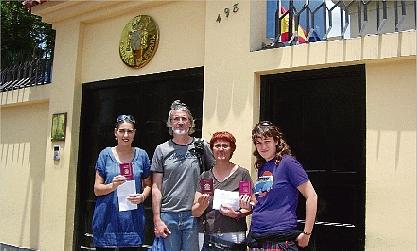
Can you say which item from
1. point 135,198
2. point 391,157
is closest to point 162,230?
point 135,198

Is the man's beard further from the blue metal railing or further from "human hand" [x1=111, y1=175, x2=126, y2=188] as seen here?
the blue metal railing

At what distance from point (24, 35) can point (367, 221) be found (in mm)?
12679

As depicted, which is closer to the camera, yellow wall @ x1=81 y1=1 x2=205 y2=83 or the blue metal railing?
yellow wall @ x1=81 y1=1 x2=205 y2=83

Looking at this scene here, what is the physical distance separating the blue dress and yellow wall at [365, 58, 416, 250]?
1.94 meters

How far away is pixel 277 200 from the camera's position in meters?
3.38

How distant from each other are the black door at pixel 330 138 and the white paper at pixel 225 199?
3.95 ft

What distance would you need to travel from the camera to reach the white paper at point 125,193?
4.13 m

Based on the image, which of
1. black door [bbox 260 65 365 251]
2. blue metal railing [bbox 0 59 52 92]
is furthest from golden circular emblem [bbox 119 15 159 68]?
black door [bbox 260 65 365 251]

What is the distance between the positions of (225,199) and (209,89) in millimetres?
1886

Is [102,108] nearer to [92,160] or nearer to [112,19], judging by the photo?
[92,160]

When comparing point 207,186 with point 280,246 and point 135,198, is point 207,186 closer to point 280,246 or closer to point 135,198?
point 280,246

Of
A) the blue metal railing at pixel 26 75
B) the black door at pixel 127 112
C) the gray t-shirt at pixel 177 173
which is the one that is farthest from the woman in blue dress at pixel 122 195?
the blue metal railing at pixel 26 75

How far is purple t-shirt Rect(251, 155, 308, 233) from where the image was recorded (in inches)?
132

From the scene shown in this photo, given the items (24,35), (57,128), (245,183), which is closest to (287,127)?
(245,183)
